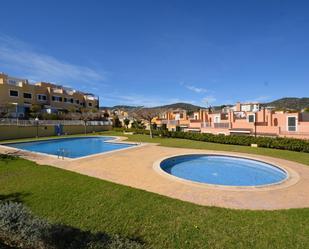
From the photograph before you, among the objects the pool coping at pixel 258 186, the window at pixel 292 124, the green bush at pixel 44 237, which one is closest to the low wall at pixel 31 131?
the pool coping at pixel 258 186

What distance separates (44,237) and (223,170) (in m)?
10.8

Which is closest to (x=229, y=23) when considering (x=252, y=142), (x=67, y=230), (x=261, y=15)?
(x=261, y=15)

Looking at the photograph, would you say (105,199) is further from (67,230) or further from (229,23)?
(229,23)

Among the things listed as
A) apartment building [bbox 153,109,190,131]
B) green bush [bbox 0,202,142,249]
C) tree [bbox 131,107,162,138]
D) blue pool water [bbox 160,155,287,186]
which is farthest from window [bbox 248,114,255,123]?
green bush [bbox 0,202,142,249]

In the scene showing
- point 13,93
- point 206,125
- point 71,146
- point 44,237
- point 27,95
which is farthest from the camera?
point 27,95

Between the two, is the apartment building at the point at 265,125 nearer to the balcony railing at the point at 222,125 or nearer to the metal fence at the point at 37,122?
the balcony railing at the point at 222,125

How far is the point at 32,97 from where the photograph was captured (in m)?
40.6

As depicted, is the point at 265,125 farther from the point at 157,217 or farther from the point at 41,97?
the point at 41,97

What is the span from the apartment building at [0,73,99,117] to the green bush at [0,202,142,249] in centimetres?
3465

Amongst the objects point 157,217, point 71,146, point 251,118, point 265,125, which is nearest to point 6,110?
point 71,146

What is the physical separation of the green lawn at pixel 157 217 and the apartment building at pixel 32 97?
3245 centimetres

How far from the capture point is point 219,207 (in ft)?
19.2

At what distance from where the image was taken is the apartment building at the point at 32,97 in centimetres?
3522

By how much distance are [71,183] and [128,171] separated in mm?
2963
